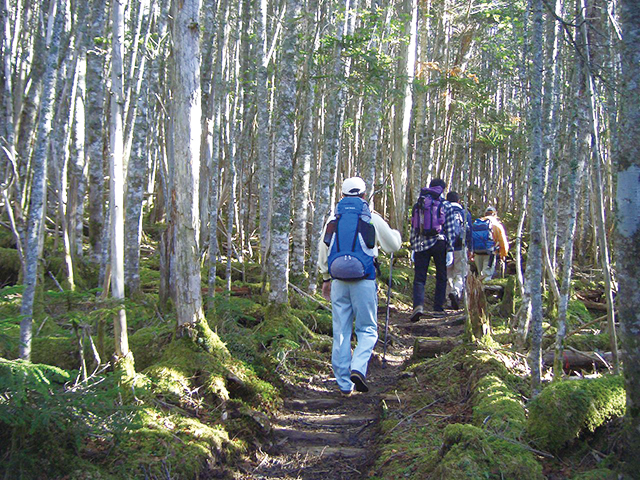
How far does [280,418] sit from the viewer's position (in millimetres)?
4938

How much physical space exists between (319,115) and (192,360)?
30.8ft

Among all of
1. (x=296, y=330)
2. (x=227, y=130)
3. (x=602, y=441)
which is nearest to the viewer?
(x=602, y=441)

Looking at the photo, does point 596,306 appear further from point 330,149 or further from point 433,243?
point 330,149

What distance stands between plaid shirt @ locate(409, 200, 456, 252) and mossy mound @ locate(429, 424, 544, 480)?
17.9 feet

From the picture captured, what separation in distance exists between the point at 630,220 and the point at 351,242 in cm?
303

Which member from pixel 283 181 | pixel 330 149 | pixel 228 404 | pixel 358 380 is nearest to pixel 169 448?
pixel 228 404

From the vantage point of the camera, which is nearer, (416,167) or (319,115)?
(319,115)

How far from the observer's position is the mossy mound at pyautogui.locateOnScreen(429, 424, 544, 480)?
2.79 meters

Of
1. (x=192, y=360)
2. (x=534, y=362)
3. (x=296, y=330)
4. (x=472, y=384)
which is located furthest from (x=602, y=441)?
(x=296, y=330)

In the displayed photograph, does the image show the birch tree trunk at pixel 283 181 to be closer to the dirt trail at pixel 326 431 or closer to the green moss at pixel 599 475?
the dirt trail at pixel 326 431

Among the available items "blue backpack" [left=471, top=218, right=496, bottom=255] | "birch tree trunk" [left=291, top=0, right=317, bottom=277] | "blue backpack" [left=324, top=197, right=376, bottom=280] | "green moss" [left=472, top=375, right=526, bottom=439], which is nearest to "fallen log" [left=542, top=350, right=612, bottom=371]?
"green moss" [left=472, top=375, right=526, bottom=439]

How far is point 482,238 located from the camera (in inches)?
450

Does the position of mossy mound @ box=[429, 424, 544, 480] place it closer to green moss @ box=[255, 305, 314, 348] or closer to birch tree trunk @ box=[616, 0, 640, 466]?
birch tree trunk @ box=[616, 0, 640, 466]

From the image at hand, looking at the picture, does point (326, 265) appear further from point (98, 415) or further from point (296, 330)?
point (98, 415)
